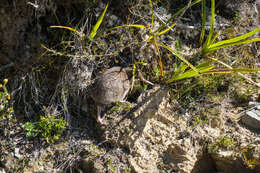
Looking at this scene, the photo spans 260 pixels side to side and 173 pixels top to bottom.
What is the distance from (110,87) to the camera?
9.24 ft

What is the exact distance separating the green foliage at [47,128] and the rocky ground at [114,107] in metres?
0.14

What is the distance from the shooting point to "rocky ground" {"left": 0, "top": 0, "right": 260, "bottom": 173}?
287cm

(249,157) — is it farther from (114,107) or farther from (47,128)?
(47,128)

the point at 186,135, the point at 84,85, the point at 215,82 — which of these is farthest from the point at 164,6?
the point at 186,135

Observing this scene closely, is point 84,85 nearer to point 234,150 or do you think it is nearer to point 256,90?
point 234,150

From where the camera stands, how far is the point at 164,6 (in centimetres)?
326

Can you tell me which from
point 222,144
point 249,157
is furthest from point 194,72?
point 249,157

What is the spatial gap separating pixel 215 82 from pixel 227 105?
427 mm

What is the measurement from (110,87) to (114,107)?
386 mm

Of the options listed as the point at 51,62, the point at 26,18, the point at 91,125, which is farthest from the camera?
the point at 91,125

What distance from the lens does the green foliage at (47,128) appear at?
2.85 meters

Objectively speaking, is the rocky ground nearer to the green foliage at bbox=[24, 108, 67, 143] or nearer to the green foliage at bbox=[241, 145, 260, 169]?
the green foliage at bbox=[241, 145, 260, 169]

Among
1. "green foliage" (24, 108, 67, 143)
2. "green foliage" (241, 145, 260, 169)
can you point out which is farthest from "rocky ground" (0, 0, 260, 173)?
"green foliage" (24, 108, 67, 143)

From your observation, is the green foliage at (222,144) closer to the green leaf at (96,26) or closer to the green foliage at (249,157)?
the green foliage at (249,157)
